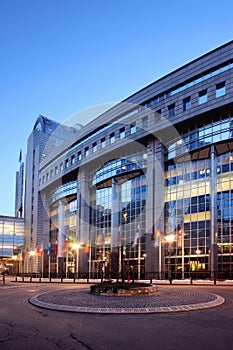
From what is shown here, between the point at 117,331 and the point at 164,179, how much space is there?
40.5 meters

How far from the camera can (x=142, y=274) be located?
5234 centimetres

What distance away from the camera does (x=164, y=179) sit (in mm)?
50625

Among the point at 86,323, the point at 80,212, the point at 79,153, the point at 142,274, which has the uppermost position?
the point at 79,153

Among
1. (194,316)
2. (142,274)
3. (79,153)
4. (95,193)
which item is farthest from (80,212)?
(194,316)

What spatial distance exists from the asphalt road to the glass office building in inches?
783

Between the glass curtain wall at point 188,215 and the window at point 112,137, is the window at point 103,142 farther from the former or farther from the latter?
the glass curtain wall at point 188,215

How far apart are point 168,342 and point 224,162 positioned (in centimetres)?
3768

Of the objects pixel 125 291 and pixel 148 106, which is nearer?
pixel 125 291

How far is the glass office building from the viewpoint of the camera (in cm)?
4378

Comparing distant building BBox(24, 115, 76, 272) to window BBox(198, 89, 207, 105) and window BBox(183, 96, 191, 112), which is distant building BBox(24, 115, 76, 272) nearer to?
window BBox(183, 96, 191, 112)

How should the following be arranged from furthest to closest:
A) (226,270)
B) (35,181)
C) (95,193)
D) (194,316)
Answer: (35,181) → (95,193) → (226,270) → (194,316)

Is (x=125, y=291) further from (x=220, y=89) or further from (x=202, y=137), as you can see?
(x=220, y=89)

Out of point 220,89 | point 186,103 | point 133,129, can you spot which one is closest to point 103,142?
point 133,129

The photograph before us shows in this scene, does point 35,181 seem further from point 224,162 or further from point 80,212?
point 224,162
